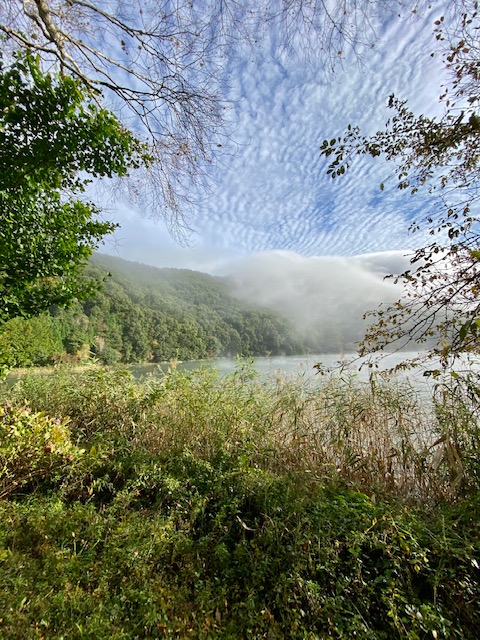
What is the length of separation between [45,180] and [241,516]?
3.30 metres

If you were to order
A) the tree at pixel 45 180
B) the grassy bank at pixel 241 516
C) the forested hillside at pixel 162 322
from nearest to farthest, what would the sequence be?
the grassy bank at pixel 241 516 → the tree at pixel 45 180 → the forested hillside at pixel 162 322

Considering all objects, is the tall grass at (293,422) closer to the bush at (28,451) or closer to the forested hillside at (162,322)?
the bush at (28,451)

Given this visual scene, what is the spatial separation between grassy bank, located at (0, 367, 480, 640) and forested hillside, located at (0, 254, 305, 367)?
5.57 m

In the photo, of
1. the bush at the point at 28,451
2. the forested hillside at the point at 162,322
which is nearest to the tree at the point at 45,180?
the bush at the point at 28,451

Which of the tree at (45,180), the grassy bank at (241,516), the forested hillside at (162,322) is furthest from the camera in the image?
the forested hillside at (162,322)

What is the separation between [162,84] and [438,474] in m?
4.80

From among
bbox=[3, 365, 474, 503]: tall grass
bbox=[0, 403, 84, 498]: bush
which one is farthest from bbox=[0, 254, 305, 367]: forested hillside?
bbox=[0, 403, 84, 498]: bush

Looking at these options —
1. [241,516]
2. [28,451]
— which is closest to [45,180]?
[28,451]

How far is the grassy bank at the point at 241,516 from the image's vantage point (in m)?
1.30

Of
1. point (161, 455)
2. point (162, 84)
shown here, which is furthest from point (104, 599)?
point (162, 84)

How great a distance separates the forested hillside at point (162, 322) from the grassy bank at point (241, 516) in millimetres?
5573

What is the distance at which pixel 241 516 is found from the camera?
6.87 ft

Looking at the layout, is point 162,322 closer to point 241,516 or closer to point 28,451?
point 28,451

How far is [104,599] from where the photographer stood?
4.50 feet
